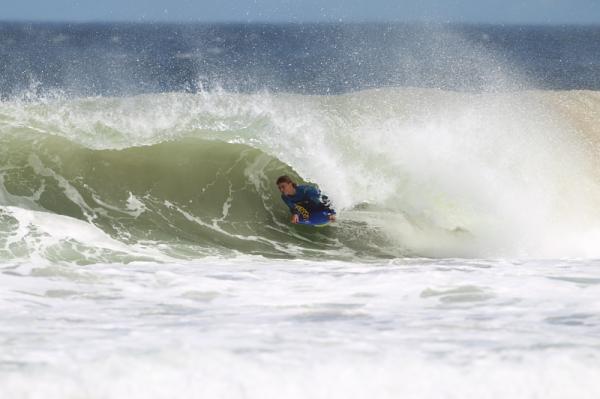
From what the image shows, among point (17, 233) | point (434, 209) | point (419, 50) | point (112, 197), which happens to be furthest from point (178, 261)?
point (419, 50)

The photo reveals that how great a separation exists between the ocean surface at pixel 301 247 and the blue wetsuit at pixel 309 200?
51 cm

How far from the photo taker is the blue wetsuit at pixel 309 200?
909 cm

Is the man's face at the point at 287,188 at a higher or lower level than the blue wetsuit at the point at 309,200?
higher

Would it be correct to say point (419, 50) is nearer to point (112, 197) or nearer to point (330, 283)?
point (112, 197)

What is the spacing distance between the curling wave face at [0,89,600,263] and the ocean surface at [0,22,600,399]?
1.2 inches

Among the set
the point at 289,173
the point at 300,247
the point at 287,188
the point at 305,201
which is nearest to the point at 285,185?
the point at 287,188

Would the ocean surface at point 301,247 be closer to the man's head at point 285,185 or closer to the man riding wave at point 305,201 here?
the man riding wave at point 305,201

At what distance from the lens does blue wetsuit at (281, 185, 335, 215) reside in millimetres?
9094

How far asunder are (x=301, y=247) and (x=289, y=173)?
1693 mm

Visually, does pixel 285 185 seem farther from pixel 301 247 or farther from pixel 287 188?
pixel 301 247

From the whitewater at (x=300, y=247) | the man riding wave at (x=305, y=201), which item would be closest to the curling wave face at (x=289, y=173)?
the whitewater at (x=300, y=247)

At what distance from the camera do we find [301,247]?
31.0 ft

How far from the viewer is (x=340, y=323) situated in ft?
17.5

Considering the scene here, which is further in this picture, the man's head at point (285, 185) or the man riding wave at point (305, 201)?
the man riding wave at point (305, 201)
